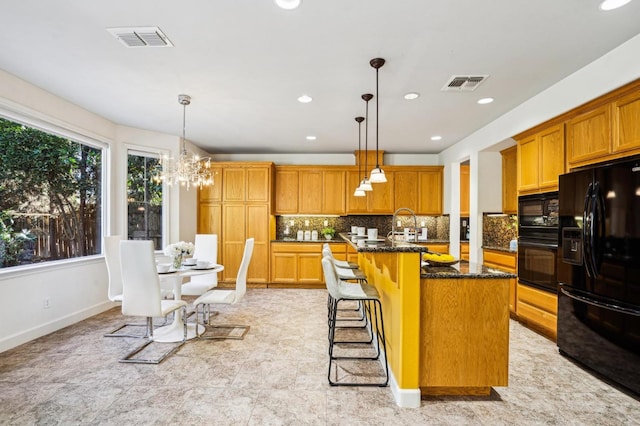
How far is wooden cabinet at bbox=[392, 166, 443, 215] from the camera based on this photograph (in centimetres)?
616

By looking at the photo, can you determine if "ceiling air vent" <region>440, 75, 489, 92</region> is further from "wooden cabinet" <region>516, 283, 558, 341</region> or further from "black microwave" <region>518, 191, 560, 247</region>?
"wooden cabinet" <region>516, 283, 558, 341</region>

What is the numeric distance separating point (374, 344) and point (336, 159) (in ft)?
13.6

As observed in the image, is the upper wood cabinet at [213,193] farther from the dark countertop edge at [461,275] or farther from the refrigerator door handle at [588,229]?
the refrigerator door handle at [588,229]

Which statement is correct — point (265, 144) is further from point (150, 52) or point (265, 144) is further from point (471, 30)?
point (471, 30)

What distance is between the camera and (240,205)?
5930 millimetres

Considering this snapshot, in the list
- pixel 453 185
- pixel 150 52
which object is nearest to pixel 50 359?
pixel 150 52

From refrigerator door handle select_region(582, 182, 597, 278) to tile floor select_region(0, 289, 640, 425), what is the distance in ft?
3.09

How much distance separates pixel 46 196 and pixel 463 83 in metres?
4.82

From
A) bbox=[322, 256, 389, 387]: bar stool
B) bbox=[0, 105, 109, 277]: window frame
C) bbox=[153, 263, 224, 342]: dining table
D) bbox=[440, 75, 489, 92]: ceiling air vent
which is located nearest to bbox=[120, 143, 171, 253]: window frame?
bbox=[0, 105, 109, 277]: window frame

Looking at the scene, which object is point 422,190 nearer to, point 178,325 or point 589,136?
point 589,136

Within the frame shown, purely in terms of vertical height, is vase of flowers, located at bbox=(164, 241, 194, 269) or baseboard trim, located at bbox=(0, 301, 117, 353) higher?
vase of flowers, located at bbox=(164, 241, 194, 269)

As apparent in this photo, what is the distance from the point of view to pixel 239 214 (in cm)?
593

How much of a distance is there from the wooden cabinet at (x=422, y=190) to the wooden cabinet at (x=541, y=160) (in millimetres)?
2326

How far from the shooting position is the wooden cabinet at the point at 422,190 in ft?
20.2
